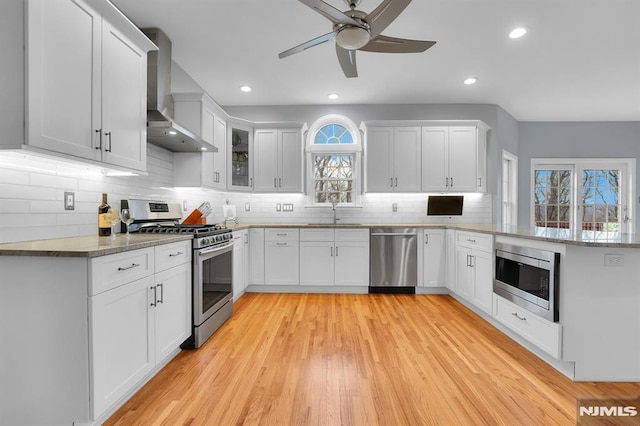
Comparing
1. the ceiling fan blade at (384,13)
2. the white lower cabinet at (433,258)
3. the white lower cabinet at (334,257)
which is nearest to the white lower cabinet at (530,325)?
the white lower cabinet at (433,258)

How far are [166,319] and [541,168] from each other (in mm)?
6189

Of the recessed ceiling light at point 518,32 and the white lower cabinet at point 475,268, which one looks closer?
the recessed ceiling light at point 518,32

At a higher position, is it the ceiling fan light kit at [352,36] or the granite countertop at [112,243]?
the ceiling fan light kit at [352,36]

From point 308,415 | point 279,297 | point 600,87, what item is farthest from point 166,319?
point 600,87

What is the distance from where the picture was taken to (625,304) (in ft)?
6.33

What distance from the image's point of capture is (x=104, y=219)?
7.17 feet

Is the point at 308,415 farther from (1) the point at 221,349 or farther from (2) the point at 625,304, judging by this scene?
(2) the point at 625,304

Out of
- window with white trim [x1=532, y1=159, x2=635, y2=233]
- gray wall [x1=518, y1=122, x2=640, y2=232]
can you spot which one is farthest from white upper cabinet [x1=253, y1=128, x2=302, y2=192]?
window with white trim [x1=532, y1=159, x2=635, y2=233]

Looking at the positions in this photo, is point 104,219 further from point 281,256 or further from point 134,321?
point 281,256

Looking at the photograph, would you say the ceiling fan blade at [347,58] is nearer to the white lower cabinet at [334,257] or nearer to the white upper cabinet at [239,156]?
the white lower cabinet at [334,257]

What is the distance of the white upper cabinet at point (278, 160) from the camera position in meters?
4.47

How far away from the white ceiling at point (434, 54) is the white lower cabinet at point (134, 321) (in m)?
1.92

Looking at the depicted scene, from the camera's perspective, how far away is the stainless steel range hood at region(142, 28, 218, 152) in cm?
248

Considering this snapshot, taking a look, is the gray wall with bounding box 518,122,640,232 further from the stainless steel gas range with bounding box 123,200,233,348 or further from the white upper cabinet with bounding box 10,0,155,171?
the white upper cabinet with bounding box 10,0,155,171
